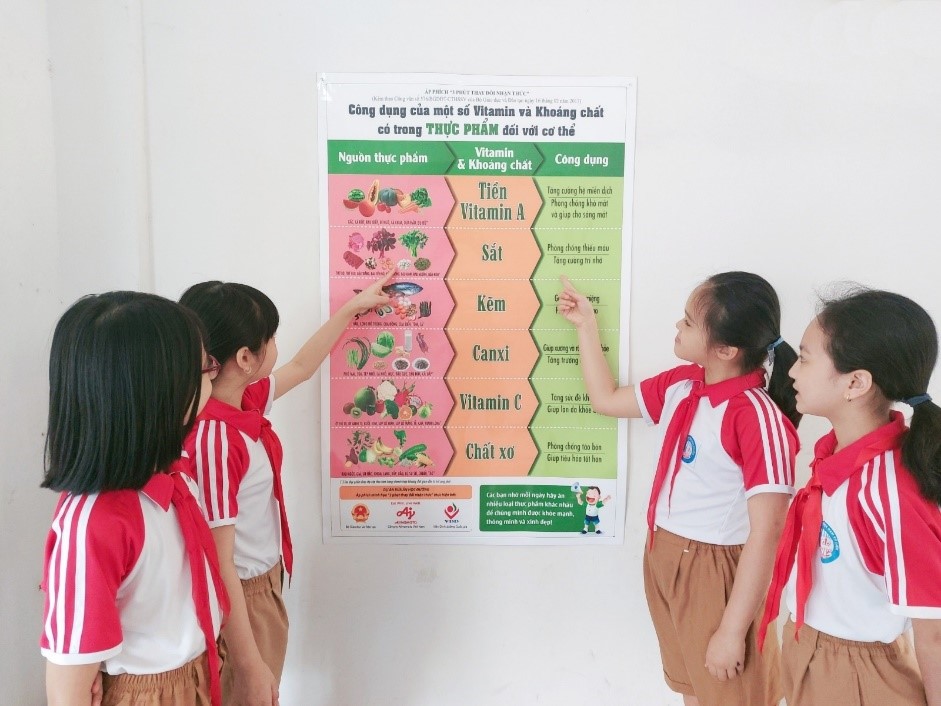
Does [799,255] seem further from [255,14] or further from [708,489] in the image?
[255,14]

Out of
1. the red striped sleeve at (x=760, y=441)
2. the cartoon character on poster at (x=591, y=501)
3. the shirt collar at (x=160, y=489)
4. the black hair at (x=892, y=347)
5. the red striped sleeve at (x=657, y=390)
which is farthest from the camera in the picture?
the cartoon character on poster at (x=591, y=501)

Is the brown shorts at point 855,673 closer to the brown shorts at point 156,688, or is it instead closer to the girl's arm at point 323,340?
the brown shorts at point 156,688

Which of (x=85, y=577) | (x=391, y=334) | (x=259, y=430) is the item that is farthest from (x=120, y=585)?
(x=391, y=334)

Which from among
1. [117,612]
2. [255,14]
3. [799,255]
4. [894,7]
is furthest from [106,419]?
[894,7]

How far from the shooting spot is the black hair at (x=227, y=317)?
4.06 feet

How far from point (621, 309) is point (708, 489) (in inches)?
19.1

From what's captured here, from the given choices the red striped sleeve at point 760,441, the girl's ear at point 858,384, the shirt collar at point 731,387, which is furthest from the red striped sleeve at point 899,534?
the shirt collar at point 731,387

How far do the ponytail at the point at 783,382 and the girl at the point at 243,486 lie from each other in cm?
103

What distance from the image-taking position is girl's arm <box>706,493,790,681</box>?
131cm

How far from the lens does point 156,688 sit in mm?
1002

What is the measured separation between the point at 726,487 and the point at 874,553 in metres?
0.34

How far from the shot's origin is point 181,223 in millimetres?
1638

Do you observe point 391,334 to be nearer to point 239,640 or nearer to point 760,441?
point 239,640

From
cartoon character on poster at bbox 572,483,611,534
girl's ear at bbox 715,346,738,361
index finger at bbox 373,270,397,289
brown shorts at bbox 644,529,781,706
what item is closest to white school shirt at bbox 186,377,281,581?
index finger at bbox 373,270,397,289
